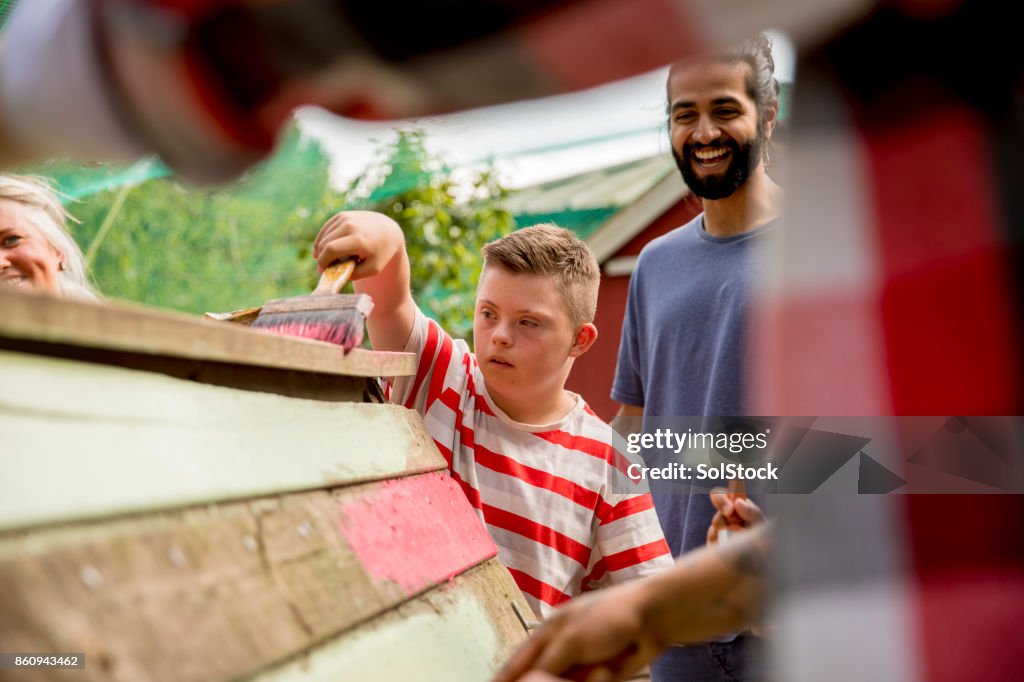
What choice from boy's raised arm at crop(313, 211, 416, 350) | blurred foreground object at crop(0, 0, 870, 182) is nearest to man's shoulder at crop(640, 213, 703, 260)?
boy's raised arm at crop(313, 211, 416, 350)

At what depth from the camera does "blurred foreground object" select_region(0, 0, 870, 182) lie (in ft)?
1.62

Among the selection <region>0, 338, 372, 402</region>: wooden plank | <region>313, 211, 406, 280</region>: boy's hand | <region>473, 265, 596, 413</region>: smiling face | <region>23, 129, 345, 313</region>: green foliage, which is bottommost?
<region>0, 338, 372, 402</region>: wooden plank

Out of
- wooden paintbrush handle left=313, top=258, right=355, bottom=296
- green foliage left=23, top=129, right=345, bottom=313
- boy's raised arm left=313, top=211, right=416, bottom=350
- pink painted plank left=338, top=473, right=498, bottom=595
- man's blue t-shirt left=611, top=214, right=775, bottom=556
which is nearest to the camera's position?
pink painted plank left=338, top=473, right=498, bottom=595

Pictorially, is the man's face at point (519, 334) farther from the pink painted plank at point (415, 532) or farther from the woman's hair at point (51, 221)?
the woman's hair at point (51, 221)

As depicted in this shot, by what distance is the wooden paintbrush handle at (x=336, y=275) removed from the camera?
5.79 feet

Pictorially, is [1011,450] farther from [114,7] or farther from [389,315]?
[389,315]

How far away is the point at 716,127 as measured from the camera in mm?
2395

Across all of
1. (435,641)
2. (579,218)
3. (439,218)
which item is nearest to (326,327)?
(435,641)

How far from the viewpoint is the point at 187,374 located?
0.93 metres

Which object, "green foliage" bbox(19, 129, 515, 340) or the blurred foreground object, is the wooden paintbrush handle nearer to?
"green foliage" bbox(19, 129, 515, 340)

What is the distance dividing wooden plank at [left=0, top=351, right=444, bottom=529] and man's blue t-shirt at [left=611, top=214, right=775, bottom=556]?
1.42 m

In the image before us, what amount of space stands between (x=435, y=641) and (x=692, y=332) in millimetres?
1529

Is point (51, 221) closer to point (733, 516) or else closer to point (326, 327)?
point (326, 327)

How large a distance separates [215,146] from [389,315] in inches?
61.0
